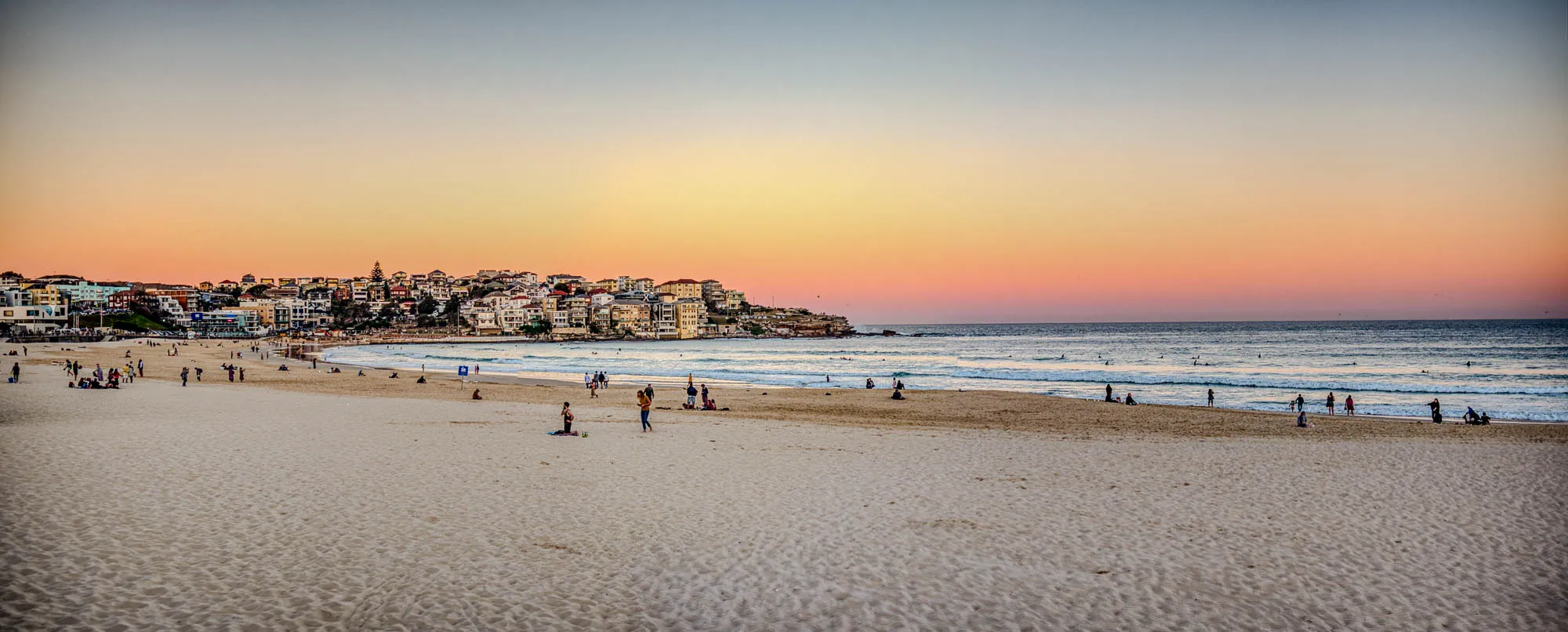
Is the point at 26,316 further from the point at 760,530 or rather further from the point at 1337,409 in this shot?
the point at 1337,409

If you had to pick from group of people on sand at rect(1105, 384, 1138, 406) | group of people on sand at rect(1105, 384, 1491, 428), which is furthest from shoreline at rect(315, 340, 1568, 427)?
group of people on sand at rect(1105, 384, 1138, 406)

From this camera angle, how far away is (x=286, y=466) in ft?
43.1

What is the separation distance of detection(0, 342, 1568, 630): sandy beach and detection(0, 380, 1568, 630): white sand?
0.05 m

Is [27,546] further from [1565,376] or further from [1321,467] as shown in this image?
[1565,376]

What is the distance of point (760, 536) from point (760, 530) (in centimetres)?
25

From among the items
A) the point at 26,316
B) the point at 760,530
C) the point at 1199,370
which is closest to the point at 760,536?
the point at 760,530

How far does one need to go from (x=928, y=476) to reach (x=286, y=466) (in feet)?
35.7

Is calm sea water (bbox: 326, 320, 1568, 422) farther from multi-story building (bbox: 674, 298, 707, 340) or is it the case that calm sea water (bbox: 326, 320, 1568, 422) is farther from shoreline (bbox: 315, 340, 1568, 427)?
multi-story building (bbox: 674, 298, 707, 340)

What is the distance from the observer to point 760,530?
32.2ft

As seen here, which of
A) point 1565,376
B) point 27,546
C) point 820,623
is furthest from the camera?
point 1565,376

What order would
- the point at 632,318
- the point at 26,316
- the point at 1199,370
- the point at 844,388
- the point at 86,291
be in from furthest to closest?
the point at 632,318, the point at 86,291, the point at 26,316, the point at 1199,370, the point at 844,388

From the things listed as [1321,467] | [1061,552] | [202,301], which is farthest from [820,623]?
[202,301]

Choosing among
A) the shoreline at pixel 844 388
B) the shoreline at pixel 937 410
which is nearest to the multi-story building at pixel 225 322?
the shoreline at pixel 844 388

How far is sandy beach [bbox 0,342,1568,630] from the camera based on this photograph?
7.09 metres
